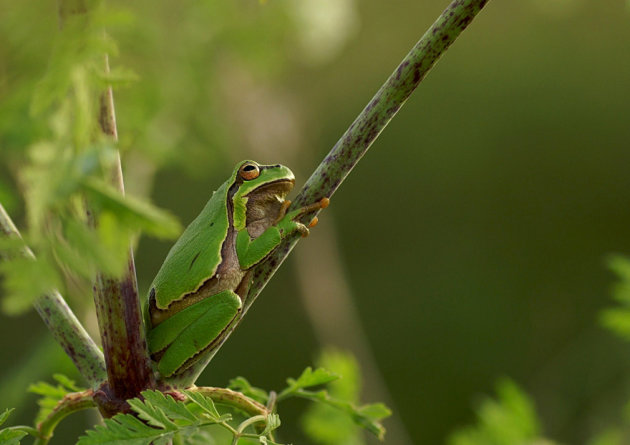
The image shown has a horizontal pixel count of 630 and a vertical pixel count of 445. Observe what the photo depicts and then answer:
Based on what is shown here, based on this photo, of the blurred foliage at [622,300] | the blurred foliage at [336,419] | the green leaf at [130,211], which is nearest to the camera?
the green leaf at [130,211]

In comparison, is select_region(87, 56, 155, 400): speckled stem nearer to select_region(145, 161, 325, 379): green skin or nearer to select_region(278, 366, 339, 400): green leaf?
select_region(145, 161, 325, 379): green skin

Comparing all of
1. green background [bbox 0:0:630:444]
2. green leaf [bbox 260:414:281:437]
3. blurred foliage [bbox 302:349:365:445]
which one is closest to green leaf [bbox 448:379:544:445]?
blurred foliage [bbox 302:349:365:445]

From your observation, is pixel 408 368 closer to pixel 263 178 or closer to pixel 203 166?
pixel 203 166

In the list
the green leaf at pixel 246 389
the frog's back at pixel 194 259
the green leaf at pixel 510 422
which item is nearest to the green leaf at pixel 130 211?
the green leaf at pixel 246 389

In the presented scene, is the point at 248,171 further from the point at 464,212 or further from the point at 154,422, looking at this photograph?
the point at 464,212

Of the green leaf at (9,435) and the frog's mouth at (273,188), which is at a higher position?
the frog's mouth at (273,188)

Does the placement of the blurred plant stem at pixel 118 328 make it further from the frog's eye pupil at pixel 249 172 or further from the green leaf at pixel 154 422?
the frog's eye pupil at pixel 249 172

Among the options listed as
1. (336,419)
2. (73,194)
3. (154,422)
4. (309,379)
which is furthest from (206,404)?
(336,419)

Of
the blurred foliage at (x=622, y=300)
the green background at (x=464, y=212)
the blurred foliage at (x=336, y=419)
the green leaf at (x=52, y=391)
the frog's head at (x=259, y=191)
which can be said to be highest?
the green background at (x=464, y=212)
